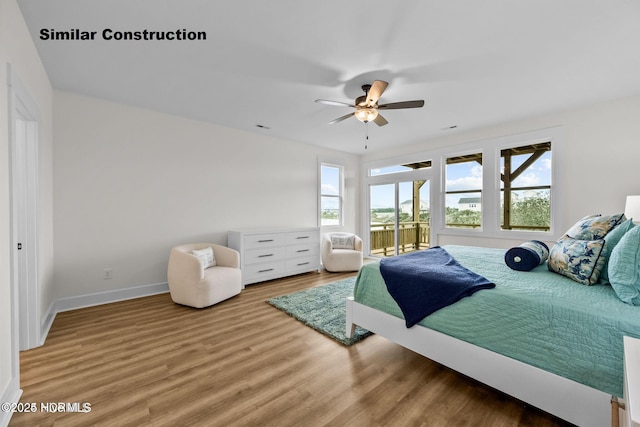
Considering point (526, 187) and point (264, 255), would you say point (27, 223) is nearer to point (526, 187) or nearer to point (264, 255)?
point (264, 255)

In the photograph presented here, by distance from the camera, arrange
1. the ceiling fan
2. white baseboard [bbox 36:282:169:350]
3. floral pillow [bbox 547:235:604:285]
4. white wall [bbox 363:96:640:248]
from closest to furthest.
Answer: floral pillow [bbox 547:235:604:285] < the ceiling fan < white baseboard [bbox 36:282:169:350] < white wall [bbox 363:96:640:248]

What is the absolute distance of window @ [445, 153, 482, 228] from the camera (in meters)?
4.52

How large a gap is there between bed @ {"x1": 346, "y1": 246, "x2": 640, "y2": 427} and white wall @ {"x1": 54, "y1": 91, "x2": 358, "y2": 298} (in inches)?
129

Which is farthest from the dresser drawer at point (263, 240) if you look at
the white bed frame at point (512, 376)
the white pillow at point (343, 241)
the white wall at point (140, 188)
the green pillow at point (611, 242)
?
the green pillow at point (611, 242)

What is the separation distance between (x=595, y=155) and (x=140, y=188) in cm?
603

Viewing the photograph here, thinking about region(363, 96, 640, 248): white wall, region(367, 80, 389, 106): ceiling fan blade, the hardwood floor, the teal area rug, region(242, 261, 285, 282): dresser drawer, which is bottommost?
the hardwood floor

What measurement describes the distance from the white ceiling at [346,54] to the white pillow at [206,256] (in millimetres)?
1929

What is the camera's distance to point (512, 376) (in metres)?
1.50

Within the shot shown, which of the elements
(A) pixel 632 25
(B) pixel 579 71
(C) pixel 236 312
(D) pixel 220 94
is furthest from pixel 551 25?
(C) pixel 236 312

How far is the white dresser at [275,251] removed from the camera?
402 cm

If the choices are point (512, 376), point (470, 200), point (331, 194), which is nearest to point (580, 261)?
point (512, 376)

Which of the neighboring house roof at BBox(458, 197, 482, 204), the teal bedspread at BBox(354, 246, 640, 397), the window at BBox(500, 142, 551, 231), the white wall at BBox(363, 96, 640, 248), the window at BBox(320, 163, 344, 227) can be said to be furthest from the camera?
the window at BBox(320, 163, 344, 227)

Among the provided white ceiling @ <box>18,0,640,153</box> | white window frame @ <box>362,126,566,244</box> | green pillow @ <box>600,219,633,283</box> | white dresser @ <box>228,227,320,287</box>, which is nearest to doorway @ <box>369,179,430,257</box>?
white window frame @ <box>362,126,566,244</box>

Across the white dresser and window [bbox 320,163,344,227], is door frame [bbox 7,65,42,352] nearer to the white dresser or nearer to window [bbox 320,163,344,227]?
the white dresser
